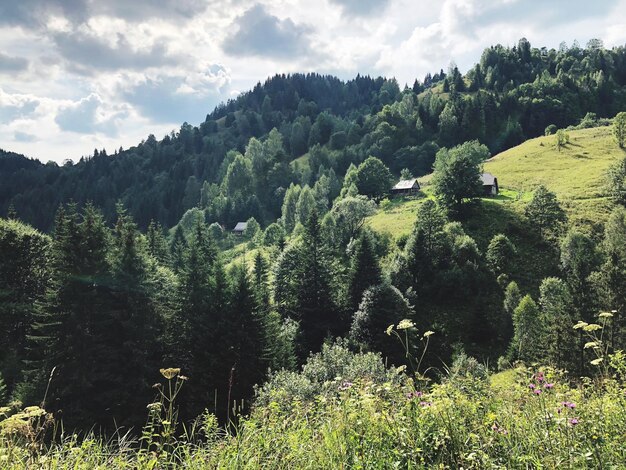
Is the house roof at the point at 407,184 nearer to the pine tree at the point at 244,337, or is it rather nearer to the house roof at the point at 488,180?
the house roof at the point at 488,180

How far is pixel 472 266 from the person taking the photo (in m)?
52.3

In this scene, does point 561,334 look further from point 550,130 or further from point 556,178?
point 550,130

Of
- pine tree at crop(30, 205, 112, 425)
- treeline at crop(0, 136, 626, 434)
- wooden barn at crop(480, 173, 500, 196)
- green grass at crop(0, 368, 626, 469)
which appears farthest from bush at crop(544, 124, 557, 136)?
green grass at crop(0, 368, 626, 469)

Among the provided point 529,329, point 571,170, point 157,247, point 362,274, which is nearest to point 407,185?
point 571,170

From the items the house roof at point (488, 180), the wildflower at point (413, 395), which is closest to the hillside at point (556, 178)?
the house roof at point (488, 180)

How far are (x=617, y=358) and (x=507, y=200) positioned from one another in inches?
2864

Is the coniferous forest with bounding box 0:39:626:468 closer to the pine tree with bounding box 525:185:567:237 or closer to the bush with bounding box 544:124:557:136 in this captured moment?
the pine tree with bounding box 525:185:567:237

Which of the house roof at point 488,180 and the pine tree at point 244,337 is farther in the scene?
the house roof at point 488,180

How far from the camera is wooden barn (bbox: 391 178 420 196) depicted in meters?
95.5

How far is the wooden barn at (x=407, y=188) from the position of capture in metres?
95.5

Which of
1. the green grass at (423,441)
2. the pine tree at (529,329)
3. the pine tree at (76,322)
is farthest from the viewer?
the pine tree at (529,329)

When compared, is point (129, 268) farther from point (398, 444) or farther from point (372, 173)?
point (372, 173)

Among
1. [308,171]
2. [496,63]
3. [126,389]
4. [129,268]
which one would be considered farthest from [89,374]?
[496,63]

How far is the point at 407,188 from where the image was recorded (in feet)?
315
